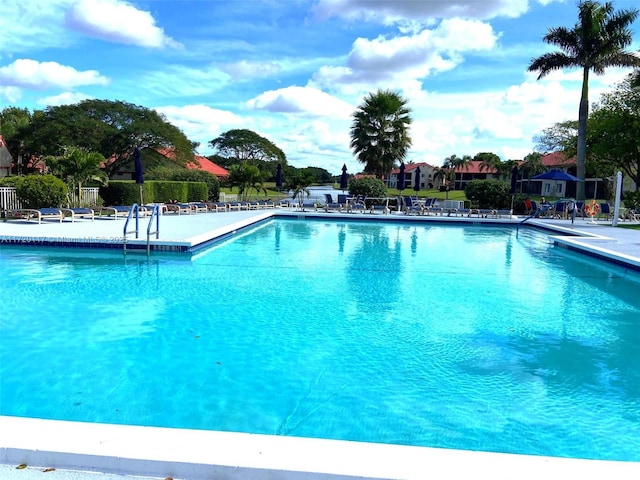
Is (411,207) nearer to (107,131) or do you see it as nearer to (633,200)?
(633,200)

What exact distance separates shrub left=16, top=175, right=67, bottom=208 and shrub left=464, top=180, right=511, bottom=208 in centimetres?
1956

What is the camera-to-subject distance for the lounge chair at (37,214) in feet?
47.3

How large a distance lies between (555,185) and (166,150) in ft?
153

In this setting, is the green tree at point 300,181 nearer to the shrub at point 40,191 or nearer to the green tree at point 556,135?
the shrub at point 40,191

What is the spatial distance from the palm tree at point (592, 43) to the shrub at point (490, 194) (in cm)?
365

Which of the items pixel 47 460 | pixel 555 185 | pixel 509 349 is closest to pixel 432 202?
pixel 509 349

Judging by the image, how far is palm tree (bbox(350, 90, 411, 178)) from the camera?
28688 millimetres

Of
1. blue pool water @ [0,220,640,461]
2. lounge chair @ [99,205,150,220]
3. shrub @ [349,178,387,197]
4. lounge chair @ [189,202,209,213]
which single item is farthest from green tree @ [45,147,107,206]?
Answer: shrub @ [349,178,387,197]

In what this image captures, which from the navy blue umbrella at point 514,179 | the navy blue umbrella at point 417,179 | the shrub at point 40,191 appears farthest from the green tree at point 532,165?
the shrub at point 40,191

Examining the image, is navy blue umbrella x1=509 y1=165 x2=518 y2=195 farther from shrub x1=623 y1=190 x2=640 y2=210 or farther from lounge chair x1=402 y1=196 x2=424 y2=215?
shrub x1=623 y1=190 x2=640 y2=210

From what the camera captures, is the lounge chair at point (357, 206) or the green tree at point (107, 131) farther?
the green tree at point (107, 131)

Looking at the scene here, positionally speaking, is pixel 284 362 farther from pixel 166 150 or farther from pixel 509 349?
pixel 166 150

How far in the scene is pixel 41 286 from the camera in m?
8.00

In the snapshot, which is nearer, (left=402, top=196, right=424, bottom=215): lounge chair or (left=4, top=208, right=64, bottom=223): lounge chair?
(left=4, top=208, right=64, bottom=223): lounge chair
